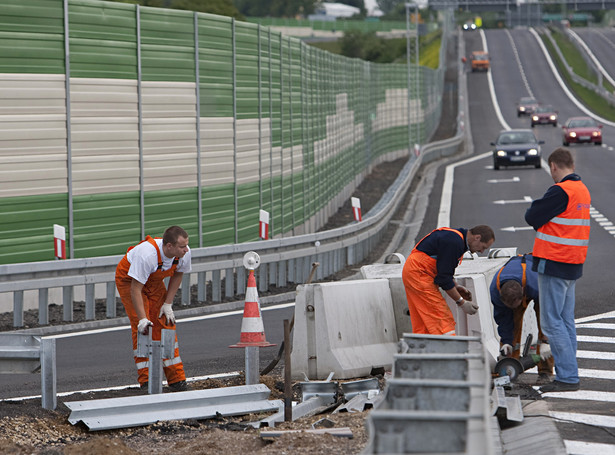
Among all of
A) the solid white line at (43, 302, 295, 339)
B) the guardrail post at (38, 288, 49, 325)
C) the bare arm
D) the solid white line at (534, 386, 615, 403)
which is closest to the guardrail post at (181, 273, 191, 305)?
the solid white line at (43, 302, 295, 339)

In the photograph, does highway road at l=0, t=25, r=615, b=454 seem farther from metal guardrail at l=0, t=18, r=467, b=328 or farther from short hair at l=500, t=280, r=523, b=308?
short hair at l=500, t=280, r=523, b=308

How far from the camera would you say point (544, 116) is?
79.1 m

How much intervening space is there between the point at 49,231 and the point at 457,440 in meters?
11.2

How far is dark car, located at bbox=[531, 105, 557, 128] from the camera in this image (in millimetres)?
78688

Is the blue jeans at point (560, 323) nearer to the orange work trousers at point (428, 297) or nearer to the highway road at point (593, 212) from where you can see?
the highway road at point (593, 212)

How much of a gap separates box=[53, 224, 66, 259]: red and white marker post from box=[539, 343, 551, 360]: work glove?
689 centimetres

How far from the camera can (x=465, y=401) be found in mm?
5820

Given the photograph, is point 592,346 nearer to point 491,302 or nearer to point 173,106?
point 491,302

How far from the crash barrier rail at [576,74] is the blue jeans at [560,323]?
8511 cm

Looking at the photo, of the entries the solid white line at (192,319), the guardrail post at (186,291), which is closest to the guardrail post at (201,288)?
the guardrail post at (186,291)

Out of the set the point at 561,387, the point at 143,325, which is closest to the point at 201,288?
the point at 143,325

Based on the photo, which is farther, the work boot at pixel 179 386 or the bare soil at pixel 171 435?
the work boot at pixel 179 386

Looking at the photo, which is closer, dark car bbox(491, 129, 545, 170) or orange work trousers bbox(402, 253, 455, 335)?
orange work trousers bbox(402, 253, 455, 335)

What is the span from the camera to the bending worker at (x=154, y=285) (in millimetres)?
10070
